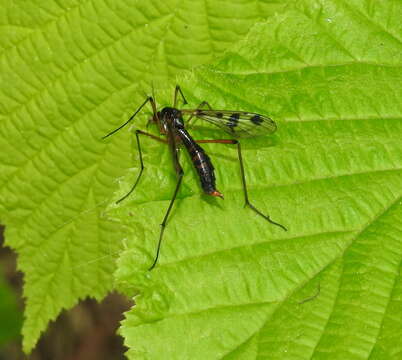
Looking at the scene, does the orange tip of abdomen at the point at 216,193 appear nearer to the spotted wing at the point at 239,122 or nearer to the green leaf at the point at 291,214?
the green leaf at the point at 291,214

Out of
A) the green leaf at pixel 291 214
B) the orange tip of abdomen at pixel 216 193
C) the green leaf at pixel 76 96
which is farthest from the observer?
the green leaf at pixel 76 96

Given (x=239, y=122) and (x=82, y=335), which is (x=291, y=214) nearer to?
(x=239, y=122)

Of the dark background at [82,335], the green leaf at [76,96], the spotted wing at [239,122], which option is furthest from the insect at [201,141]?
the dark background at [82,335]

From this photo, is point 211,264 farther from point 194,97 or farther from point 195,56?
point 195,56

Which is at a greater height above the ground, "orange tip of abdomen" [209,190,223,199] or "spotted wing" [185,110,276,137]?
"spotted wing" [185,110,276,137]

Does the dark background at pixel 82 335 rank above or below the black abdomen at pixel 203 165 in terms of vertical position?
above

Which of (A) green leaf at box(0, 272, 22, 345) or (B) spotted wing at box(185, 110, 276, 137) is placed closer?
(B) spotted wing at box(185, 110, 276, 137)

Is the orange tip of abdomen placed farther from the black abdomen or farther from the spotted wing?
the spotted wing

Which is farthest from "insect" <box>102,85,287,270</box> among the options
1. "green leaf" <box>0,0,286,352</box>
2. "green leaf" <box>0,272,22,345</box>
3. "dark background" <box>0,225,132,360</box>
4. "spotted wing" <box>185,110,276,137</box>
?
"dark background" <box>0,225,132,360</box>
